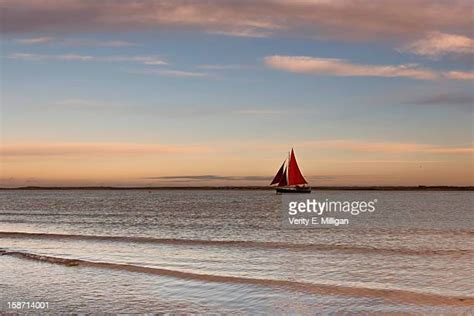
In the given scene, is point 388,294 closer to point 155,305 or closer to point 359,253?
point 155,305

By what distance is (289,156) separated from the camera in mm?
85000

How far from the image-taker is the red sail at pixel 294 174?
86938 millimetres

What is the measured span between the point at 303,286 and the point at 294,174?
74.1 meters

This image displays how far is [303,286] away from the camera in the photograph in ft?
47.3

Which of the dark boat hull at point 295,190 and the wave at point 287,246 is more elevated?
the dark boat hull at point 295,190

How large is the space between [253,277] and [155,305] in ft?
14.7

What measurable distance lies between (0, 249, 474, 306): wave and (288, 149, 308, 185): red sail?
223 feet

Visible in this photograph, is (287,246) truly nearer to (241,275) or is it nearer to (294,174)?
(241,275)

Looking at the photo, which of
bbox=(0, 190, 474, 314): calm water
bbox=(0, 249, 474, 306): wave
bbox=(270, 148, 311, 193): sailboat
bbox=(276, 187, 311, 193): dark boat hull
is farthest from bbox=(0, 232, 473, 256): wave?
bbox=(276, 187, 311, 193): dark boat hull

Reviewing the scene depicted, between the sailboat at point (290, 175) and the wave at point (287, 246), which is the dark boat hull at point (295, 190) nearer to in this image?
the sailboat at point (290, 175)

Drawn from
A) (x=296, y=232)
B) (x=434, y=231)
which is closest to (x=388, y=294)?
(x=296, y=232)

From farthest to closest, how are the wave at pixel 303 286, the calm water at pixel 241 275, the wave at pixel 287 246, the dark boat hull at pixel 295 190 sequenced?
the dark boat hull at pixel 295 190 < the wave at pixel 287 246 < the wave at pixel 303 286 < the calm water at pixel 241 275

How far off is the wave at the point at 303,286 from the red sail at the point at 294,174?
6810 centimetres

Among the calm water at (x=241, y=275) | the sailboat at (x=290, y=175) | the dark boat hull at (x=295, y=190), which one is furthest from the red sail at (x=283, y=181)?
the calm water at (x=241, y=275)
